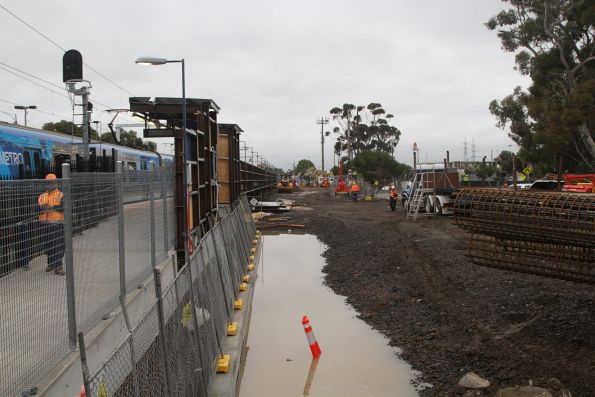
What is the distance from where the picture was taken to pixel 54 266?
4.32 meters

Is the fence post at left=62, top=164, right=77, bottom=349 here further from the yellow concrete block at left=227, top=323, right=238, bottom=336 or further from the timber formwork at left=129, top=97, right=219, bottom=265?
the timber formwork at left=129, top=97, right=219, bottom=265

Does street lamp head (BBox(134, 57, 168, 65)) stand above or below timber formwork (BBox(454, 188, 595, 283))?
above

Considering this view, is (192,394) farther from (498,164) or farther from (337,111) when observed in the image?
(337,111)

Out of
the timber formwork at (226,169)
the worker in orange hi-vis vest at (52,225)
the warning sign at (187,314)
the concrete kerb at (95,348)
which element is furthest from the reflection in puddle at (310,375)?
the timber formwork at (226,169)

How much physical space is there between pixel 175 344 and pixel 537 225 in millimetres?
4529

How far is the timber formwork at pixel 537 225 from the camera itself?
5953 millimetres

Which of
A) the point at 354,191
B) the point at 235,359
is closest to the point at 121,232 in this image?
the point at 235,359

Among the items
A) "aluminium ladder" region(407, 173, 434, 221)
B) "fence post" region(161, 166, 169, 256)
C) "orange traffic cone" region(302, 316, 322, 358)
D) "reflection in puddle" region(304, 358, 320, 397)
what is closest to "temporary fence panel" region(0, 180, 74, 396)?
"reflection in puddle" region(304, 358, 320, 397)

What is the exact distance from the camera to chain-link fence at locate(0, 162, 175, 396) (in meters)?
3.58

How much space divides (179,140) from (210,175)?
13.6 ft

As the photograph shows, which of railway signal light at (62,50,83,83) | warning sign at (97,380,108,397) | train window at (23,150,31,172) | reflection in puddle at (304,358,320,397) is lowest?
reflection in puddle at (304,358,320,397)

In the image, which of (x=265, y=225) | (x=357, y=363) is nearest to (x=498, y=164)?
(x=265, y=225)

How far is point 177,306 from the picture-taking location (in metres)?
4.01

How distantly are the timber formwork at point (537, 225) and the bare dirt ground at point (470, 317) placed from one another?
Result: 101 centimetres
